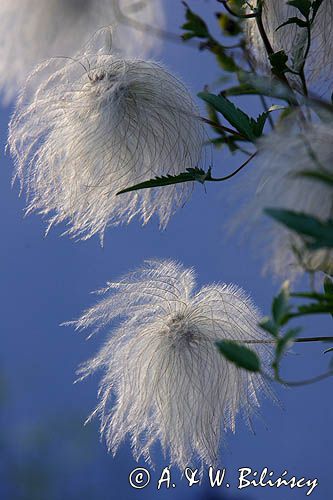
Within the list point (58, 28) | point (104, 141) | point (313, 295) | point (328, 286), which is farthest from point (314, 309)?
point (58, 28)

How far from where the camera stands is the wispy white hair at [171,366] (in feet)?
3.28

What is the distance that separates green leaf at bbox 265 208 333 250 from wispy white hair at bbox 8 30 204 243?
50 centimetres

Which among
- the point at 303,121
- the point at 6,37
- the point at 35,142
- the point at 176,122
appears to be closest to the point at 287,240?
the point at 303,121

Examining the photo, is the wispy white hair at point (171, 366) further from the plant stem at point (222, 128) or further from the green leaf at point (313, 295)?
the green leaf at point (313, 295)

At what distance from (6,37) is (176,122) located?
276mm

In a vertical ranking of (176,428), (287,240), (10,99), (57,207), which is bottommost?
(176,428)

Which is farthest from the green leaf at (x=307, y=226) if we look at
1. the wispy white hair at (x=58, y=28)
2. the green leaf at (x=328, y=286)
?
the wispy white hair at (x=58, y=28)

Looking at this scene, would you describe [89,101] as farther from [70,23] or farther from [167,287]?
[167,287]

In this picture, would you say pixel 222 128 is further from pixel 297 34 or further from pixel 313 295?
pixel 313 295

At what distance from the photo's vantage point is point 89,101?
Answer: 94 cm

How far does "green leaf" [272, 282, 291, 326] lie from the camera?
1.57 ft

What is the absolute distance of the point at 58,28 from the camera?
40.0 inches

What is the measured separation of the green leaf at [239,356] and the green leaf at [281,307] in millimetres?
24

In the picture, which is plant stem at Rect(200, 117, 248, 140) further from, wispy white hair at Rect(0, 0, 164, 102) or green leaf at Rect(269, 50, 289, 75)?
wispy white hair at Rect(0, 0, 164, 102)
